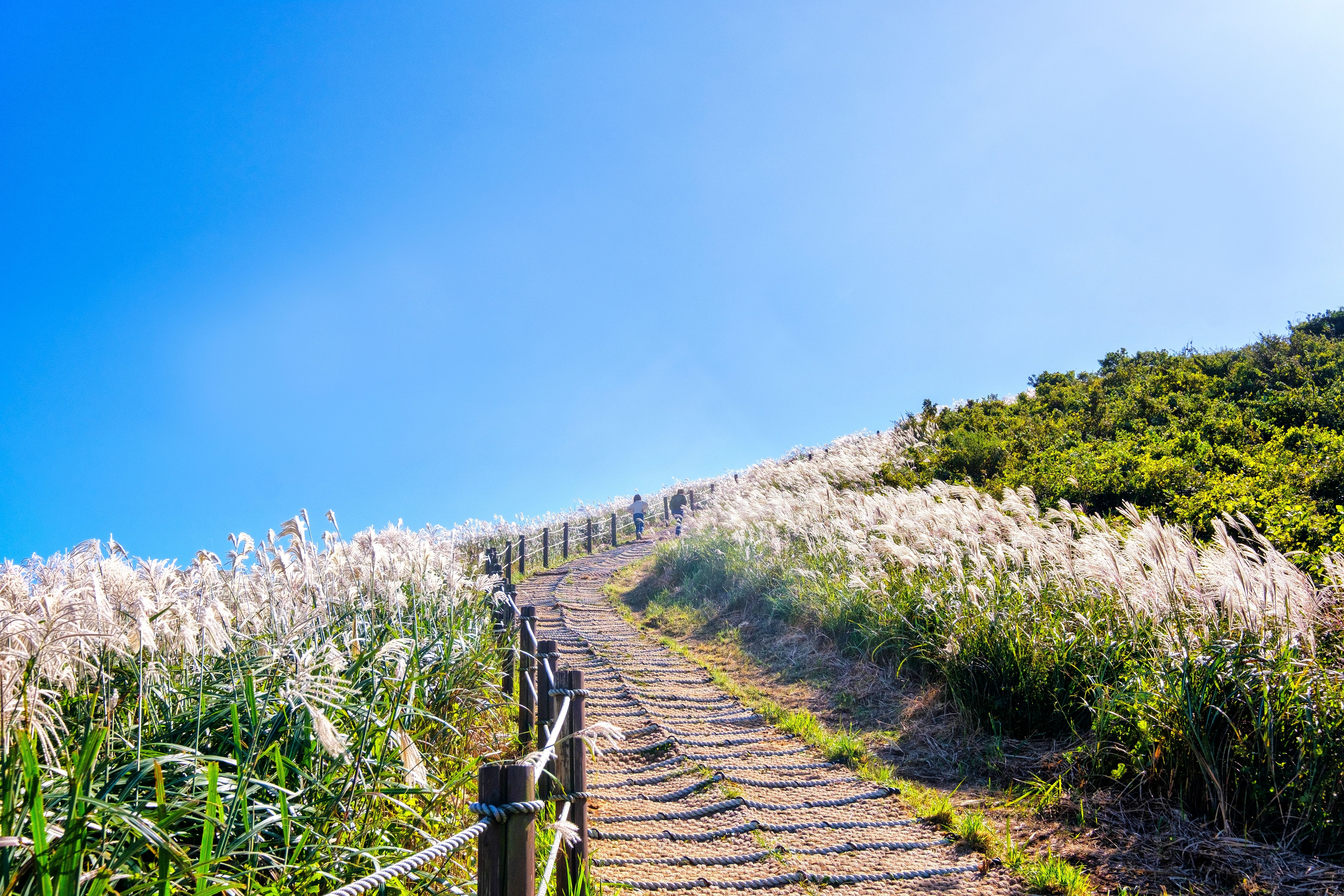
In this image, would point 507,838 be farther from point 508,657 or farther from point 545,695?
point 508,657

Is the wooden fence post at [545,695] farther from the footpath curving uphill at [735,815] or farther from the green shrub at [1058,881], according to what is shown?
the green shrub at [1058,881]

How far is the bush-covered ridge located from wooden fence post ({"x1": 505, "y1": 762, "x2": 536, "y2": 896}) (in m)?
5.30

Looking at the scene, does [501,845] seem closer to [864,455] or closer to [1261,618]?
[1261,618]

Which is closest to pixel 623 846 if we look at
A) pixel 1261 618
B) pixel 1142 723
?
pixel 1142 723

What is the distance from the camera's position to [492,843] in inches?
73.9

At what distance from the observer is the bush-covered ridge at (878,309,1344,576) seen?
7227 mm

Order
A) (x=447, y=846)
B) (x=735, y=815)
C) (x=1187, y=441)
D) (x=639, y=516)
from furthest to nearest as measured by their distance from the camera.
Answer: (x=639, y=516) → (x=1187, y=441) → (x=735, y=815) → (x=447, y=846)

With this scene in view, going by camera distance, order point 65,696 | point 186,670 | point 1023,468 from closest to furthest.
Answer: point 186,670 → point 65,696 → point 1023,468

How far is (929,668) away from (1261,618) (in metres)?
2.80

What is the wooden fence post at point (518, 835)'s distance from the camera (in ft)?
6.17

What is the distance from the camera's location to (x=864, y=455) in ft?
57.5

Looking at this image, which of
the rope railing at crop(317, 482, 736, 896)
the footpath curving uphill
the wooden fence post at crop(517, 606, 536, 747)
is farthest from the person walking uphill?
the rope railing at crop(317, 482, 736, 896)

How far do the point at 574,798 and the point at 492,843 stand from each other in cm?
125

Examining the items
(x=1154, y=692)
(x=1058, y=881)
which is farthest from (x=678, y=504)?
(x=1058, y=881)
